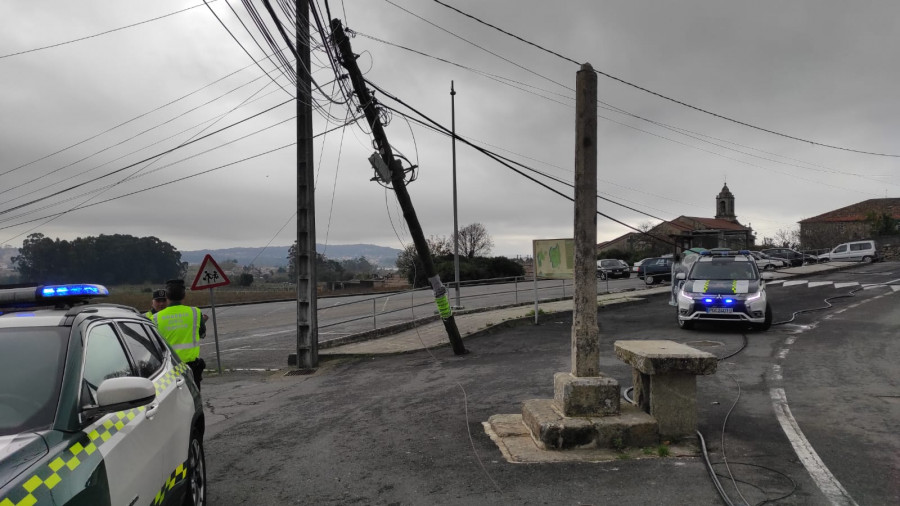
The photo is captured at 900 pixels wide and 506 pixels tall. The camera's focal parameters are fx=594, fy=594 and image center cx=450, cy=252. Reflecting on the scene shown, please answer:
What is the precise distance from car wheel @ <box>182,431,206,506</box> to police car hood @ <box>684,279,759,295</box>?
12.3 meters

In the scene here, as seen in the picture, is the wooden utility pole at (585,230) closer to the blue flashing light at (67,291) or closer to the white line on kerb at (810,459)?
the white line on kerb at (810,459)

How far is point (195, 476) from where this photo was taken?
421cm

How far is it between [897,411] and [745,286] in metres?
7.62

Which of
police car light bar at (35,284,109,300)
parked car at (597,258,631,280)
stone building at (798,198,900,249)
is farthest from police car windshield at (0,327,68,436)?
stone building at (798,198,900,249)

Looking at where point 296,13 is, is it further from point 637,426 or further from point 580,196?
point 637,426

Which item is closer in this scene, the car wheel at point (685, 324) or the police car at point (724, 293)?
the police car at point (724, 293)

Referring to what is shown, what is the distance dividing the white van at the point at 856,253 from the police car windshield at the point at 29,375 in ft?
176

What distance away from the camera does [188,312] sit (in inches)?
280

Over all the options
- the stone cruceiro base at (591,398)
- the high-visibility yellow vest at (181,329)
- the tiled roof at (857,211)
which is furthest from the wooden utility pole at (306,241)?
the tiled roof at (857,211)

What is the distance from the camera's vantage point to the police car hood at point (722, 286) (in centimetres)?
1382

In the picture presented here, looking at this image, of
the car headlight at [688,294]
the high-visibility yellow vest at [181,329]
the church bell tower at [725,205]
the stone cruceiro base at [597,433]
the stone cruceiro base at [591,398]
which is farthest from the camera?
the church bell tower at [725,205]

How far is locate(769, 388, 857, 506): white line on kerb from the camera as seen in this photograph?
4.31 meters

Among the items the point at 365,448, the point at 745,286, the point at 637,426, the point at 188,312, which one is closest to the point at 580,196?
the point at 637,426

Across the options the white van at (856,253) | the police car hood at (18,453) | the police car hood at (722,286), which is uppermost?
the white van at (856,253)
